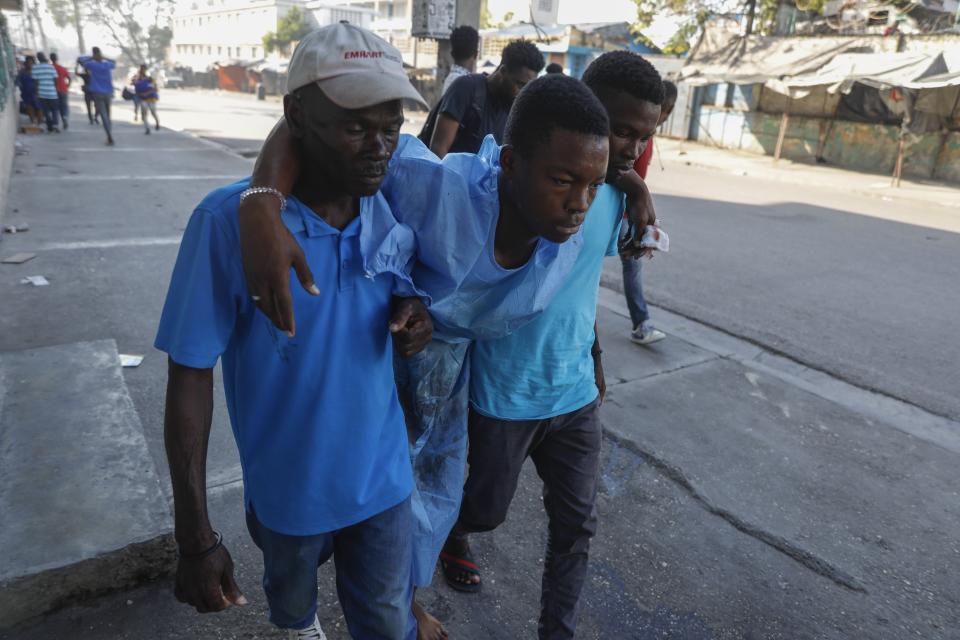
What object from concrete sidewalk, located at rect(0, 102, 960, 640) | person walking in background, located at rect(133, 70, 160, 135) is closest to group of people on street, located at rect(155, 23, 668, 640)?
concrete sidewalk, located at rect(0, 102, 960, 640)

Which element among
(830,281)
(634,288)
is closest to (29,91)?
(634,288)

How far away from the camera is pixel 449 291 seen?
158 cm

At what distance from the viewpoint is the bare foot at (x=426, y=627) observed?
79.0 inches

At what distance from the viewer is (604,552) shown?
8.55ft

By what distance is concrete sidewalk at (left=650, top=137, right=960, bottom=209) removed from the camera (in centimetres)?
1270

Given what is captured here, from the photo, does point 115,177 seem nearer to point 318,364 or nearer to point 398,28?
point 318,364

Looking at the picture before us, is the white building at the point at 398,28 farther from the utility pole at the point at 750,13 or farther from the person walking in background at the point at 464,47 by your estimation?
the person walking in background at the point at 464,47

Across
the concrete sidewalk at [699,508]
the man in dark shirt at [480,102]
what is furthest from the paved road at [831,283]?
the man in dark shirt at [480,102]

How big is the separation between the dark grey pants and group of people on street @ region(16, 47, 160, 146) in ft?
44.1

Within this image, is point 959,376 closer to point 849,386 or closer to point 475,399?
point 849,386

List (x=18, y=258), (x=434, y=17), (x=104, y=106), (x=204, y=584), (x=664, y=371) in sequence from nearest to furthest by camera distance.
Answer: (x=204, y=584)
(x=664, y=371)
(x=18, y=258)
(x=434, y=17)
(x=104, y=106)

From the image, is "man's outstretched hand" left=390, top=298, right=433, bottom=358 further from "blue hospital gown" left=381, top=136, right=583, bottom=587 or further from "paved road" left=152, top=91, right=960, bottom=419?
"paved road" left=152, top=91, right=960, bottom=419

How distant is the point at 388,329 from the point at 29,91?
1738 centimetres

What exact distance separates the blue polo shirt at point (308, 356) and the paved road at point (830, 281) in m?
3.86
